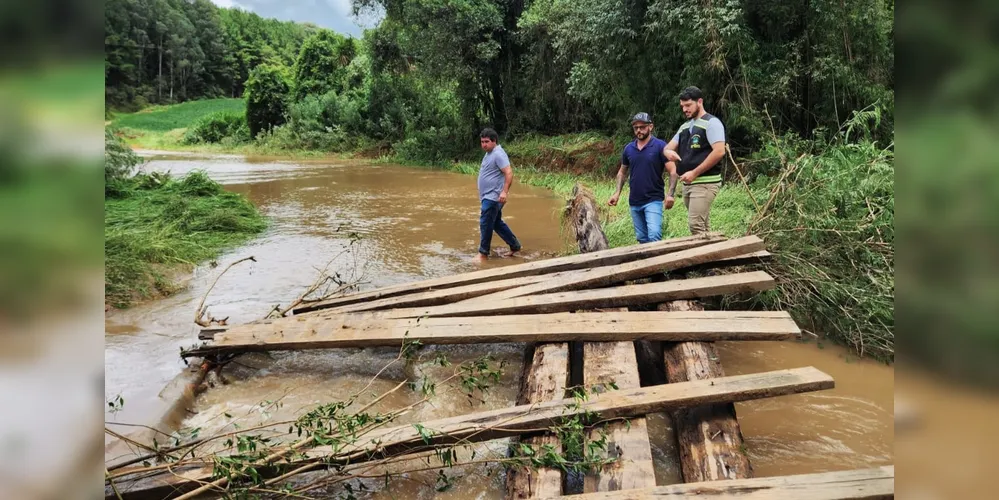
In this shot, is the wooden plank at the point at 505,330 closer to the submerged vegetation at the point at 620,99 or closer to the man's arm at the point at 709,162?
the submerged vegetation at the point at 620,99

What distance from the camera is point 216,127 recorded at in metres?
34.1

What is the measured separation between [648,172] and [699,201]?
572 millimetres

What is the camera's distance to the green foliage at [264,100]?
103 feet

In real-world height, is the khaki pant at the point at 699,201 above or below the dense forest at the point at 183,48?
below

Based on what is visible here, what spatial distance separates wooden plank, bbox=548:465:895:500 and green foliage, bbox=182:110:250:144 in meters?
35.6

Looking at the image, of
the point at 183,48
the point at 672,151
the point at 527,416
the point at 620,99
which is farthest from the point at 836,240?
the point at 620,99

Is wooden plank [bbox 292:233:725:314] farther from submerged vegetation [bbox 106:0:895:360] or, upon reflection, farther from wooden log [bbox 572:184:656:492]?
submerged vegetation [bbox 106:0:895:360]

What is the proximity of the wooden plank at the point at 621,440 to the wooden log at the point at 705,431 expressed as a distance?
219 millimetres

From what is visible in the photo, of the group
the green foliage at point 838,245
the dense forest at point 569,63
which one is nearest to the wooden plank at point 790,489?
the dense forest at point 569,63

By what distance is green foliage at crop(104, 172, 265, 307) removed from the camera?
572 centimetres

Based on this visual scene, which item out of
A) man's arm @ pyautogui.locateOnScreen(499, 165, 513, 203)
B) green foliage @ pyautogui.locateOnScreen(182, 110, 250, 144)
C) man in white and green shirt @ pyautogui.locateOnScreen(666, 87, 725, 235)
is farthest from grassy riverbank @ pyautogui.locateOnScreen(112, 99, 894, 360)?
green foliage @ pyautogui.locateOnScreen(182, 110, 250, 144)

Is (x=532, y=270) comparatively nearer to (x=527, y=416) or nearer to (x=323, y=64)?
(x=527, y=416)
